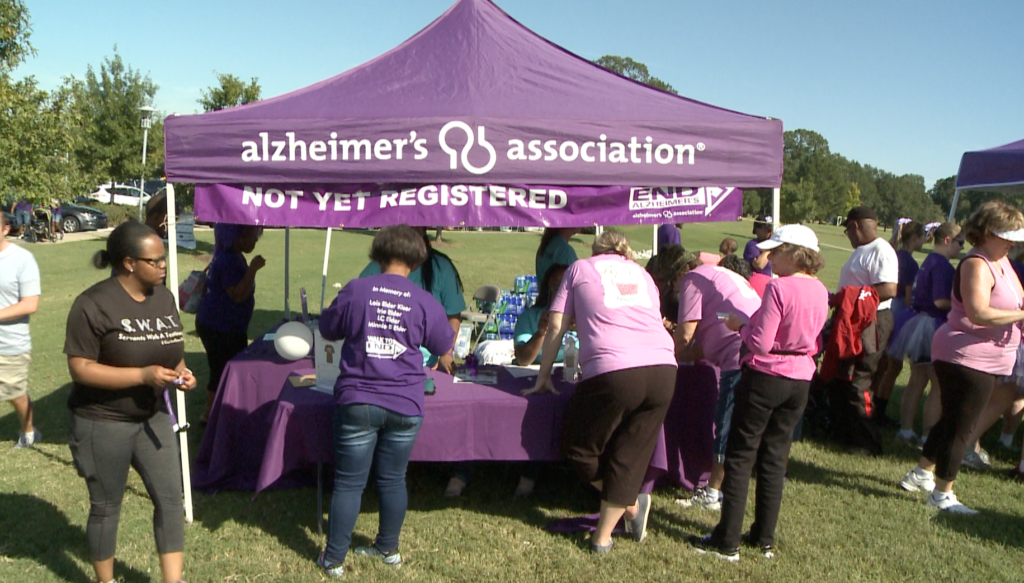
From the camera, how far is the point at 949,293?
5457 mm

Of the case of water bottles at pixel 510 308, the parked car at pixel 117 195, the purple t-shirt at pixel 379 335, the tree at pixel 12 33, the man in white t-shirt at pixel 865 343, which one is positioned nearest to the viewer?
the purple t-shirt at pixel 379 335

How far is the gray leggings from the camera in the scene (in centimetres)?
284

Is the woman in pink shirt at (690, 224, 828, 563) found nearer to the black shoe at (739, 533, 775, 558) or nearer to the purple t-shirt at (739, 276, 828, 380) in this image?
the purple t-shirt at (739, 276, 828, 380)

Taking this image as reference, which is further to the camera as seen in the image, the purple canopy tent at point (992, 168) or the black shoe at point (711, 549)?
the purple canopy tent at point (992, 168)

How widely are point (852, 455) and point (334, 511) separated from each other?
4063mm

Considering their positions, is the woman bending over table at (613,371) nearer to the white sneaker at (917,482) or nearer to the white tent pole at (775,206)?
the white tent pole at (775,206)

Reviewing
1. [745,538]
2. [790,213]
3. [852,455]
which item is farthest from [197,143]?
[790,213]

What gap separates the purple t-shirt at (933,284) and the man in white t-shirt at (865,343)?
0.83 ft

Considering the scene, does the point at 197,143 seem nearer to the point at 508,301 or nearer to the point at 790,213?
the point at 508,301

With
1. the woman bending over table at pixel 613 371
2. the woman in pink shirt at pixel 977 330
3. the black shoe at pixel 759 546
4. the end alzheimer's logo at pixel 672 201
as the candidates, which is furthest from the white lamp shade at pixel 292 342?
the woman in pink shirt at pixel 977 330

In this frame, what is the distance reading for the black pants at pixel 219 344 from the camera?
16.9 ft

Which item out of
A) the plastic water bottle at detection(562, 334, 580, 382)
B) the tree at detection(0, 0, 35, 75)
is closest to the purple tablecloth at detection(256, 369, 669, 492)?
the plastic water bottle at detection(562, 334, 580, 382)

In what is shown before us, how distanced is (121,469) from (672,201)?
307 cm

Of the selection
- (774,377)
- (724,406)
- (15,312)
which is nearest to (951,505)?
(724,406)
